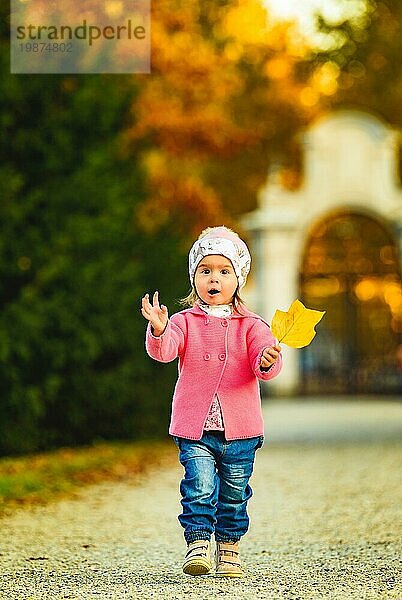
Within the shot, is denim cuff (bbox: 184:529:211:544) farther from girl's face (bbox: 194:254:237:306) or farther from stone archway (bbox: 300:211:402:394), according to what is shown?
stone archway (bbox: 300:211:402:394)

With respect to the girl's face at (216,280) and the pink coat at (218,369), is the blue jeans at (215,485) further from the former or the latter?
the girl's face at (216,280)

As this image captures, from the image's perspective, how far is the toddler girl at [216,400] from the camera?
6.18m

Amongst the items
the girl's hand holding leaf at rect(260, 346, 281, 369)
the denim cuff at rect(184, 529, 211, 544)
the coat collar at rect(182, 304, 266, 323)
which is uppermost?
the coat collar at rect(182, 304, 266, 323)

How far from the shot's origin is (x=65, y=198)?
14.1 metres

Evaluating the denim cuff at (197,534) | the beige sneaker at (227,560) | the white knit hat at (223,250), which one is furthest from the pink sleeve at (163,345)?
the beige sneaker at (227,560)

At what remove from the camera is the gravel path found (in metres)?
5.90

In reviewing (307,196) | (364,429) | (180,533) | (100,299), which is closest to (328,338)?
(307,196)

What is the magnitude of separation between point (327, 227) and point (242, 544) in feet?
79.3

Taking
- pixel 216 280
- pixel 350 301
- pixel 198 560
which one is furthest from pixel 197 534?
pixel 350 301

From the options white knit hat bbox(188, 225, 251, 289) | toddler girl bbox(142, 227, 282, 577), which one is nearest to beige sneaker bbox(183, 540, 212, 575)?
toddler girl bbox(142, 227, 282, 577)

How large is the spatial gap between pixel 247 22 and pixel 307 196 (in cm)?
400

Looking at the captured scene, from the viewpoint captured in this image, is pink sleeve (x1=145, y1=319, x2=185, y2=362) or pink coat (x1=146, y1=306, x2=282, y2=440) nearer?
pink sleeve (x1=145, y1=319, x2=185, y2=362)

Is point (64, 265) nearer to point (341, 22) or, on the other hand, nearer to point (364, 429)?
point (364, 429)

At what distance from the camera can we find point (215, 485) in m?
6.26
